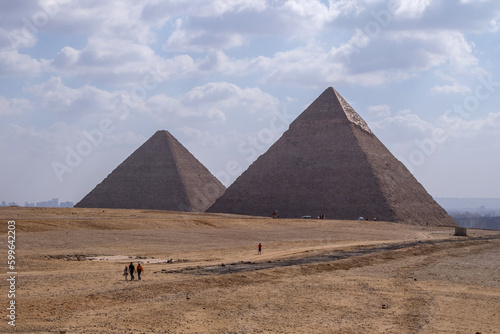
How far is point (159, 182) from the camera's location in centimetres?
9831

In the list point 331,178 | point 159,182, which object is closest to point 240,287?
point 331,178

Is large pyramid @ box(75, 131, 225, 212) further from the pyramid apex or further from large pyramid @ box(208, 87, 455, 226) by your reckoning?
the pyramid apex

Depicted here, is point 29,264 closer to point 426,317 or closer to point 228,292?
point 228,292

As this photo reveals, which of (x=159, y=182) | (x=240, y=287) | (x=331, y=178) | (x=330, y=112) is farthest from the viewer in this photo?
(x=159, y=182)

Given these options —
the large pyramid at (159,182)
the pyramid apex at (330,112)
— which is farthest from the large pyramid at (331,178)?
the large pyramid at (159,182)

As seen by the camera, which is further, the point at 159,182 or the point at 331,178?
the point at 159,182

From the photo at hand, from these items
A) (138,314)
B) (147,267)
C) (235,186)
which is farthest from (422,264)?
(235,186)

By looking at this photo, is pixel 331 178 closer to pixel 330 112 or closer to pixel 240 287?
pixel 330 112

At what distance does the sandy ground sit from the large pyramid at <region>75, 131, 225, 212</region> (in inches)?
2193

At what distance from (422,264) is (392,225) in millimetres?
37897

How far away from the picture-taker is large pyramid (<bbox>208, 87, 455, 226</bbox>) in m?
77.6

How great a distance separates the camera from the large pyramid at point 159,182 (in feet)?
311

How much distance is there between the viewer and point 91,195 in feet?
343

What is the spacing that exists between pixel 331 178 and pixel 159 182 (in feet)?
96.5
